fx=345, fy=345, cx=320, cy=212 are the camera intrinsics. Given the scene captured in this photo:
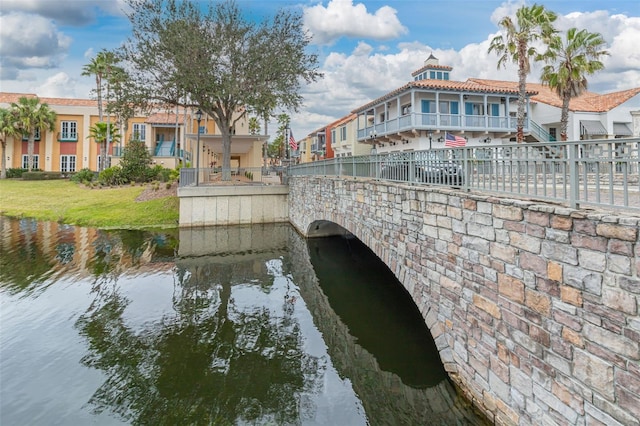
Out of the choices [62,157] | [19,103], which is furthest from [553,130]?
[19,103]

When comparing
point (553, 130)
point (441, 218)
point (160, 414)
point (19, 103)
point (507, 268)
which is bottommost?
point (160, 414)

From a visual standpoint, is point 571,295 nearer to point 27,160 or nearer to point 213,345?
point 213,345

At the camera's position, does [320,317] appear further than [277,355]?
Yes

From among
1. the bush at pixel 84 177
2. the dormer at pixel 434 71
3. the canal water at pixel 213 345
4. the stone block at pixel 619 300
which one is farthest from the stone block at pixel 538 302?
→ the bush at pixel 84 177

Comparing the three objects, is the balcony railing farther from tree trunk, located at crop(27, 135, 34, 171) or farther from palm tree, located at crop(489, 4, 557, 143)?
tree trunk, located at crop(27, 135, 34, 171)

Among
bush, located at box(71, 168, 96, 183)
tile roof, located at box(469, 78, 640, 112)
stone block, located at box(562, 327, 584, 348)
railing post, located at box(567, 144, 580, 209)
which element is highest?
tile roof, located at box(469, 78, 640, 112)

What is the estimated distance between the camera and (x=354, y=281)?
1194 cm

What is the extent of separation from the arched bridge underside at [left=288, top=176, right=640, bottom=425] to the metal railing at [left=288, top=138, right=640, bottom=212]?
1.08 ft

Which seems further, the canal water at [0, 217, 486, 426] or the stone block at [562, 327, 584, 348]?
the canal water at [0, 217, 486, 426]

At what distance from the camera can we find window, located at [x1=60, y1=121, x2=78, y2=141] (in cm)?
4197

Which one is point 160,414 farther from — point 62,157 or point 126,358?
point 62,157

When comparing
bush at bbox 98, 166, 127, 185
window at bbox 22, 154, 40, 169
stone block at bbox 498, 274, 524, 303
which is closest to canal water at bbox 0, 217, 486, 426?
stone block at bbox 498, 274, 524, 303

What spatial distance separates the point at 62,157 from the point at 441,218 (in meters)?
49.8

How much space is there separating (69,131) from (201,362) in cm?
4723
